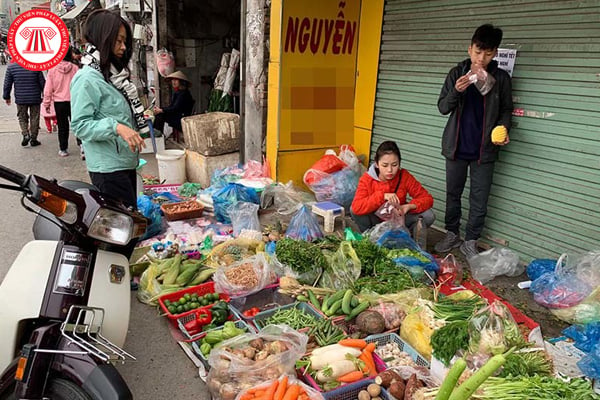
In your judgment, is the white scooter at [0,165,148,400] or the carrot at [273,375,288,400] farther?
the carrot at [273,375,288,400]

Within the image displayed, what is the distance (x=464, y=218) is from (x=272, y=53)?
143 inches

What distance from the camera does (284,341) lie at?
10.1 ft

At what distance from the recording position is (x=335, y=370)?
291cm

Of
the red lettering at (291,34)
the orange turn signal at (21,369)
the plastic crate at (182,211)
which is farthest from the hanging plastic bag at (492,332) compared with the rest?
the red lettering at (291,34)

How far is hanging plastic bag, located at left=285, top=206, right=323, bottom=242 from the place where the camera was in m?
5.18

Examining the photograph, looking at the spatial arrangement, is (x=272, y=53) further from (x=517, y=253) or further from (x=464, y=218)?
(x=517, y=253)

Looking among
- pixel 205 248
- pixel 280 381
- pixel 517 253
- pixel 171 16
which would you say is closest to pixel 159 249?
pixel 205 248

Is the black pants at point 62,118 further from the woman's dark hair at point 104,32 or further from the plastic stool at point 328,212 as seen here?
the woman's dark hair at point 104,32

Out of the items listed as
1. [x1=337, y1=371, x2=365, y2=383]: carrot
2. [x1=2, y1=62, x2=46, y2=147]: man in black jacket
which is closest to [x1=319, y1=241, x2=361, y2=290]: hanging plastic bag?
[x1=337, y1=371, x2=365, y2=383]: carrot

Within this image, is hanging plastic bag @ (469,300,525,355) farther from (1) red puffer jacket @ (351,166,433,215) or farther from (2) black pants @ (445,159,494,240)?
(2) black pants @ (445,159,494,240)

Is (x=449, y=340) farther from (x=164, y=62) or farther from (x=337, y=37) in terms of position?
(x=164, y=62)

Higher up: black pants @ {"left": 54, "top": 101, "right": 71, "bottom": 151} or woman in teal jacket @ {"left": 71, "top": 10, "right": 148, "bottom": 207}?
woman in teal jacket @ {"left": 71, "top": 10, "right": 148, "bottom": 207}

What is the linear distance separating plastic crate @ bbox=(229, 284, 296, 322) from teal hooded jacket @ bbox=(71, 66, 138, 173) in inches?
62.8

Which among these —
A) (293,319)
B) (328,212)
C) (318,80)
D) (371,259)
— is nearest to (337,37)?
(318,80)
